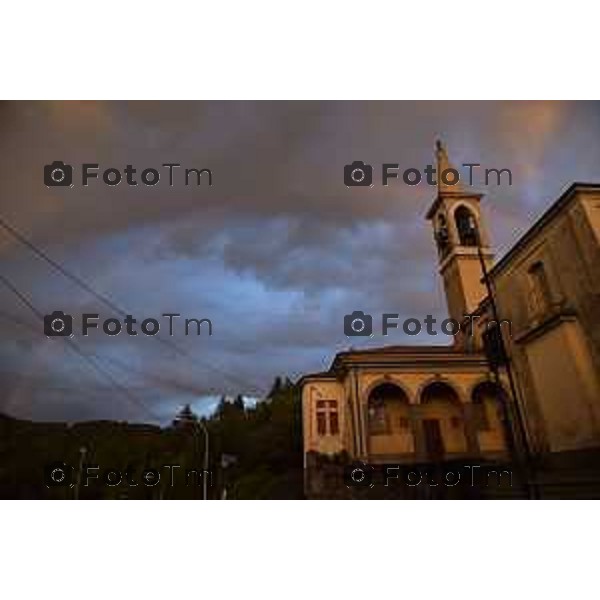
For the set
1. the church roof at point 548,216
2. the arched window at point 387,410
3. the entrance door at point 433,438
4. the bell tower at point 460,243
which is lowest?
the entrance door at point 433,438

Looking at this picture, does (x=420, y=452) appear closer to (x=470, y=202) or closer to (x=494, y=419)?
(x=494, y=419)

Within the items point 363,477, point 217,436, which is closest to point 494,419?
point 363,477

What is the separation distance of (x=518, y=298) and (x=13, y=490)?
901 centimetres

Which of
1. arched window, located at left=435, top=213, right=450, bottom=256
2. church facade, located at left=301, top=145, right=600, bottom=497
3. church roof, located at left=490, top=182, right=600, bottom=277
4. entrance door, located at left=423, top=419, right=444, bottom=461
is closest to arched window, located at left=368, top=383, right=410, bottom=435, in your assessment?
church facade, located at left=301, top=145, right=600, bottom=497

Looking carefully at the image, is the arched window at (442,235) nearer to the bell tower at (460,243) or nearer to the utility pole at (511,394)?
the bell tower at (460,243)

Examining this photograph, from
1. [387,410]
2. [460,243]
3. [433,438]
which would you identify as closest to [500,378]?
[433,438]

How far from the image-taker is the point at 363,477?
31.2 feet

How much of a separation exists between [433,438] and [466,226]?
6.80 meters


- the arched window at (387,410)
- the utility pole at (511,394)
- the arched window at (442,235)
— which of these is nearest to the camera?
the utility pole at (511,394)

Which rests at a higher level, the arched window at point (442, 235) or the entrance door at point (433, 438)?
the arched window at point (442, 235)

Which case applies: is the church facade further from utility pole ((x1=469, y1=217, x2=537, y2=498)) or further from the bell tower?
the bell tower

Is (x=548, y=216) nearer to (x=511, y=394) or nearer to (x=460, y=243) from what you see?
(x=511, y=394)

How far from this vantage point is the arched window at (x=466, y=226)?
14781 millimetres

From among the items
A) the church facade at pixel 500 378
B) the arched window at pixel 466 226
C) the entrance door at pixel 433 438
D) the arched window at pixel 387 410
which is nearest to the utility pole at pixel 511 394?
the church facade at pixel 500 378
